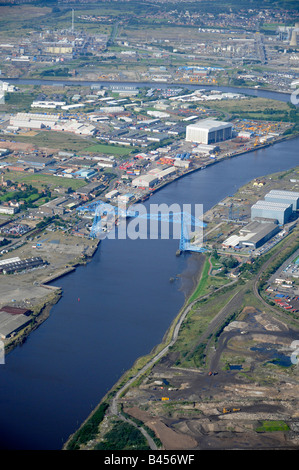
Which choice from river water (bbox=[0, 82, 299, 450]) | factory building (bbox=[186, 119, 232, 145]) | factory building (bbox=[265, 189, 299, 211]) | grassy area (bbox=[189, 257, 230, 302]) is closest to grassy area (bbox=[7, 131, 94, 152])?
factory building (bbox=[186, 119, 232, 145])

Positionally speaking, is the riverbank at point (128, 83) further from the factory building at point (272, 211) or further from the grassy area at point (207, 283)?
the grassy area at point (207, 283)

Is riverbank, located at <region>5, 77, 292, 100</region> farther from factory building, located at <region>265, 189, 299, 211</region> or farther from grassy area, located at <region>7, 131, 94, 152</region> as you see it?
factory building, located at <region>265, 189, 299, 211</region>

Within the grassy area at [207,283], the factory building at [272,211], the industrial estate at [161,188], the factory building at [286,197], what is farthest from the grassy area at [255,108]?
the grassy area at [207,283]

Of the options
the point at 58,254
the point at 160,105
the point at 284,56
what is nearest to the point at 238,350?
the point at 58,254

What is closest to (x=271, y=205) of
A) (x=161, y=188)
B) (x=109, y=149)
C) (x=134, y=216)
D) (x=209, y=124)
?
(x=134, y=216)

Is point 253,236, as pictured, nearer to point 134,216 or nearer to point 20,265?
point 134,216

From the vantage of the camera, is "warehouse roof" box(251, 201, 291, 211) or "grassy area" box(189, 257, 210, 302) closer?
"grassy area" box(189, 257, 210, 302)
